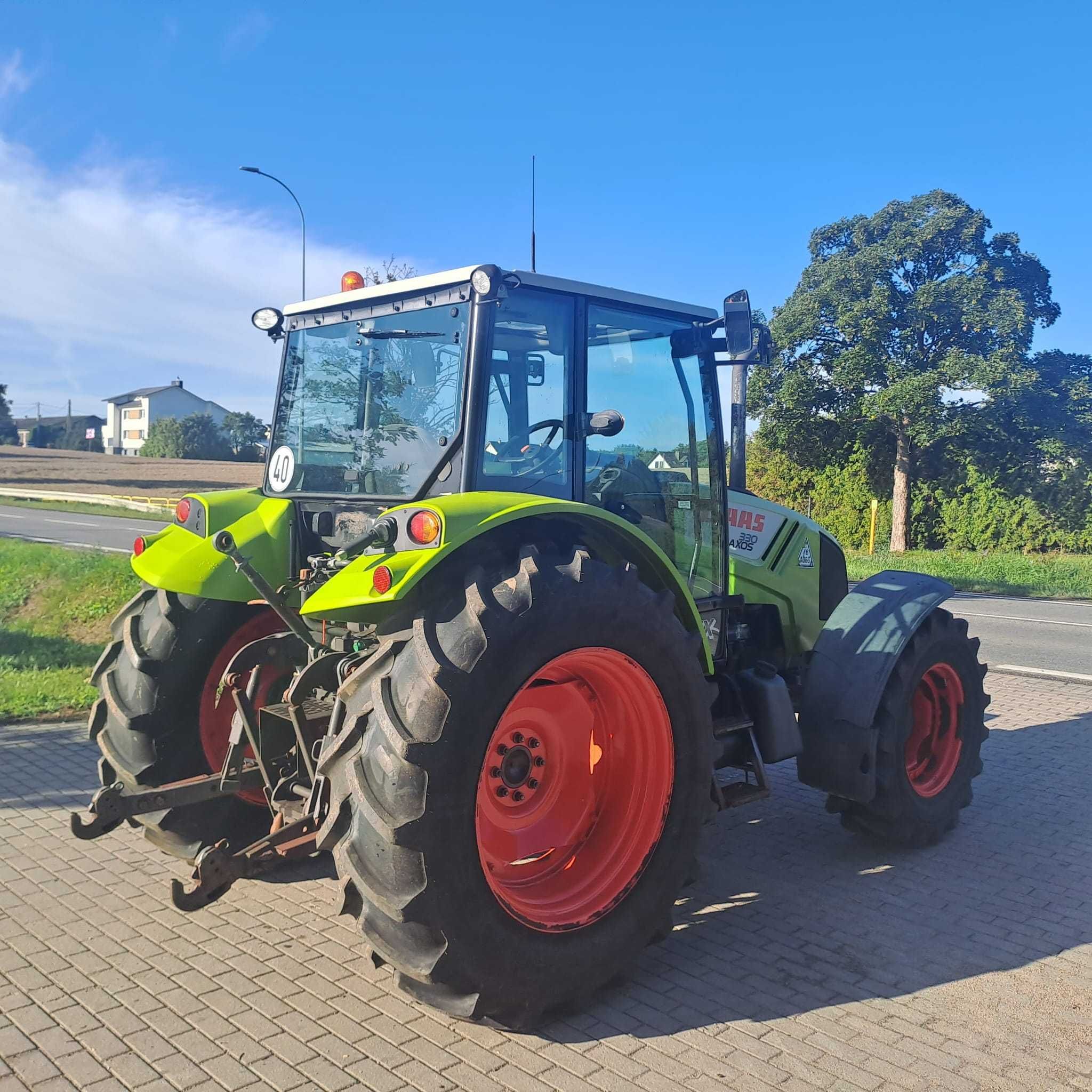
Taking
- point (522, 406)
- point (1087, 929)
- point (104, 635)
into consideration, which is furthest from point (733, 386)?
point (104, 635)

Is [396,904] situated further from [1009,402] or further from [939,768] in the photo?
[1009,402]

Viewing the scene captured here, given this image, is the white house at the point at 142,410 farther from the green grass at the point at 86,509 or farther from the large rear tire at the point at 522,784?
the large rear tire at the point at 522,784

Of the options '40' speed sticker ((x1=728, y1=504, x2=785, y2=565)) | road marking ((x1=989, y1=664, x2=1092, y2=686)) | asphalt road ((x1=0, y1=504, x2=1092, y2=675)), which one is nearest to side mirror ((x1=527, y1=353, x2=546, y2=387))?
'40' speed sticker ((x1=728, y1=504, x2=785, y2=565))

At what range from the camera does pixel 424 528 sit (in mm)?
→ 3154

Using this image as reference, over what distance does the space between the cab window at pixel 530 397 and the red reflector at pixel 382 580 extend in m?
0.78

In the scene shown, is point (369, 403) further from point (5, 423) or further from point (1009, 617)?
point (5, 423)

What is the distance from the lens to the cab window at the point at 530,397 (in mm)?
3826

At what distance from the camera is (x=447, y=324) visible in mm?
3859

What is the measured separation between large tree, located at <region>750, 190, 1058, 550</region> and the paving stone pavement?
19.6m

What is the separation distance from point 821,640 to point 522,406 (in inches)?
78.7

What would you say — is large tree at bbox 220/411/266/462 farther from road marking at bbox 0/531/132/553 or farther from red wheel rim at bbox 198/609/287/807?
red wheel rim at bbox 198/609/287/807

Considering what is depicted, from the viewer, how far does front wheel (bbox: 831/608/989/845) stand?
15.4 feet

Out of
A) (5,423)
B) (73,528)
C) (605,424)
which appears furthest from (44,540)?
(5,423)

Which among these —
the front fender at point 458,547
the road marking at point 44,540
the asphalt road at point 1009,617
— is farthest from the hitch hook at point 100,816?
the road marking at point 44,540
